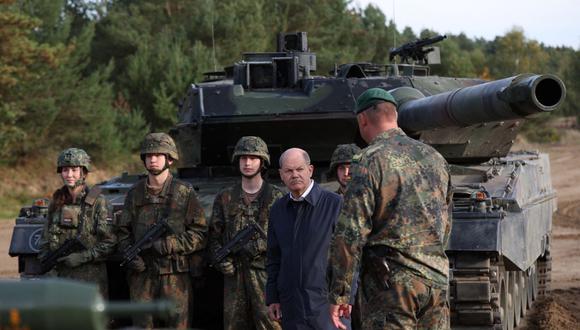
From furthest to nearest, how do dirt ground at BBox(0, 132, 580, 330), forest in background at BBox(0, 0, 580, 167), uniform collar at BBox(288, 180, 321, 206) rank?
forest in background at BBox(0, 0, 580, 167)
dirt ground at BBox(0, 132, 580, 330)
uniform collar at BBox(288, 180, 321, 206)

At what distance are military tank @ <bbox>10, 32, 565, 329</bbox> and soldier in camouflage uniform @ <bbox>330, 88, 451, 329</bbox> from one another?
6.73 ft

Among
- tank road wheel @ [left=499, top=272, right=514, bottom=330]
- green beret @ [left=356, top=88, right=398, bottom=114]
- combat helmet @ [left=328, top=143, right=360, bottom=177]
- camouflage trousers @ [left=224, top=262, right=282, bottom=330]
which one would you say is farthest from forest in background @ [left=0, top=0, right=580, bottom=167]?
green beret @ [left=356, top=88, right=398, bottom=114]

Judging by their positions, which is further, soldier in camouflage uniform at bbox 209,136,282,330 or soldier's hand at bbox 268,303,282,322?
soldier in camouflage uniform at bbox 209,136,282,330

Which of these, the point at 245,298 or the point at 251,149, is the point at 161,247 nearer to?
the point at 245,298

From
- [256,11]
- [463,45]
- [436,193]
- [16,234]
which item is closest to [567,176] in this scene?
[256,11]

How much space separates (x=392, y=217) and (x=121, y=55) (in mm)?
36443

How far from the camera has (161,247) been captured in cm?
758

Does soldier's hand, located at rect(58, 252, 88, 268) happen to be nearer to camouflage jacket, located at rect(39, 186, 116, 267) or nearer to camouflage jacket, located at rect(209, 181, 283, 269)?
camouflage jacket, located at rect(39, 186, 116, 267)

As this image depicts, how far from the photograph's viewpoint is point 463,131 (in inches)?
381

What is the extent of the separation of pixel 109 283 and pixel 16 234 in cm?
84

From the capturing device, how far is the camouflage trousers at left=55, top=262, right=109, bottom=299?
7.82m

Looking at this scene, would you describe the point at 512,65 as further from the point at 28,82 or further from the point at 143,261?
the point at 143,261

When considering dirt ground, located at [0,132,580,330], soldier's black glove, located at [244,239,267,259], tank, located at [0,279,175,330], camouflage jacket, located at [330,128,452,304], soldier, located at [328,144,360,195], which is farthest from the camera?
dirt ground, located at [0,132,580,330]

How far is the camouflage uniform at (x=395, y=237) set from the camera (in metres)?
5.19
